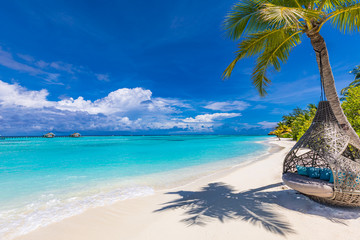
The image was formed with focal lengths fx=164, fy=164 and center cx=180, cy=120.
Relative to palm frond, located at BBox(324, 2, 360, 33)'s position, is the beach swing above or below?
below

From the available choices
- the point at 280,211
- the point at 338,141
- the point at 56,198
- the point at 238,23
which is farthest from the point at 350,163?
the point at 56,198

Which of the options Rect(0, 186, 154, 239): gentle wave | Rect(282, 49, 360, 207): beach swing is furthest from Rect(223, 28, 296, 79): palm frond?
Rect(0, 186, 154, 239): gentle wave

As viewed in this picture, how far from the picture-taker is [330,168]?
3920 mm

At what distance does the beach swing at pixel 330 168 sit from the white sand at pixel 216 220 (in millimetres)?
461

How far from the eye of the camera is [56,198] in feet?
20.0

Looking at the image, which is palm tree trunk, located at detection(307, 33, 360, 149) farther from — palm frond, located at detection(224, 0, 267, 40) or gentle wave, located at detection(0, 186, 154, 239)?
gentle wave, located at detection(0, 186, 154, 239)

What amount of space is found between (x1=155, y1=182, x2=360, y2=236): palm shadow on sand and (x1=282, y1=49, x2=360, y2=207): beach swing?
0.29 m

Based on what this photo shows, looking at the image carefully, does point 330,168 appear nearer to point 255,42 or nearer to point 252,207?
point 252,207

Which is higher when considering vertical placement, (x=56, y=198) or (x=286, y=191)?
(x=286, y=191)

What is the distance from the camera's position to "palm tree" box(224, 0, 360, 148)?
3936 millimetres

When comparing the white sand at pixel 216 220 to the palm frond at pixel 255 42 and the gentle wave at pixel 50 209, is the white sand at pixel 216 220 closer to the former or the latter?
the gentle wave at pixel 50 209

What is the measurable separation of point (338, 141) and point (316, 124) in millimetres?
630

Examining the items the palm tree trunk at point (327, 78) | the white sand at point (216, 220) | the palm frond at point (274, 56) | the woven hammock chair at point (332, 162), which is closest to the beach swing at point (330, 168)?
the woven hammock chair at point (332, 162)

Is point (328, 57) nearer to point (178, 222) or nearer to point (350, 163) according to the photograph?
point (350, 163)
